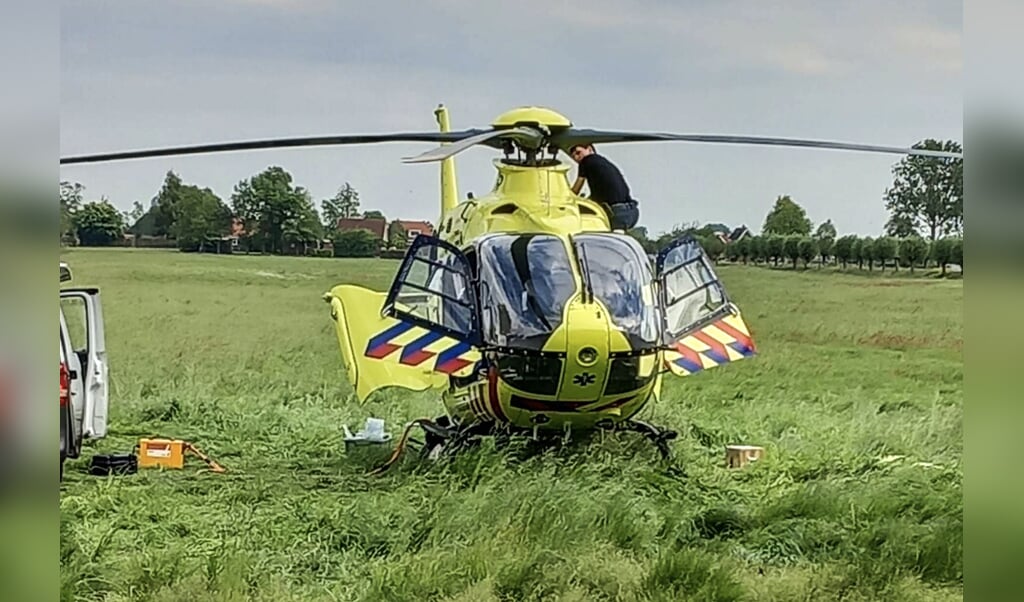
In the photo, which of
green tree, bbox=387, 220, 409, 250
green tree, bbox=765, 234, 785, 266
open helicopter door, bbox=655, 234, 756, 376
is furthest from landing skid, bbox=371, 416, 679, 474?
green tree, bbox=765, 234, 785, 266

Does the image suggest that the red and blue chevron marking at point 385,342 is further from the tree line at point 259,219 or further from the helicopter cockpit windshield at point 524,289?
the tree line at point 259,219

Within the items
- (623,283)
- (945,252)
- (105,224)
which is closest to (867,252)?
(623,283)

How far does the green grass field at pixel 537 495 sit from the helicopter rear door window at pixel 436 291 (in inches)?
30.5

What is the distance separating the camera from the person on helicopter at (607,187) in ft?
20.1

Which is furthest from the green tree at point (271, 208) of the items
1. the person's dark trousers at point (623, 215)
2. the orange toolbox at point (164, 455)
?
the person's dark trousers at point (623, 215)

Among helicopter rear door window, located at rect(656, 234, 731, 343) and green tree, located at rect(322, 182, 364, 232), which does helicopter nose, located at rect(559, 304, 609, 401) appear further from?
green tree, located at rect(322, 182, 364, 232)

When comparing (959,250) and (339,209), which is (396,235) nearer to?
(339,209)

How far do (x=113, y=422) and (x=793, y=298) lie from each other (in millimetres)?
7164

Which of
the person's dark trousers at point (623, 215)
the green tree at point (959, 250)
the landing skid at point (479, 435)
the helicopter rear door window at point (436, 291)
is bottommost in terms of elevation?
the landing skid at point (479, 435)

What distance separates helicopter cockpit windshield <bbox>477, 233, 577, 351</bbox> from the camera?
5.41 m

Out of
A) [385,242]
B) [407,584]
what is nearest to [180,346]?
[385,242]

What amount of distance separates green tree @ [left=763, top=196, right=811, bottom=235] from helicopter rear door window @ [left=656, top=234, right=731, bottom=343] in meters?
5.95

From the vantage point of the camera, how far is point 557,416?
224 inches

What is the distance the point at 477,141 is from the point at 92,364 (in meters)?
2.36
